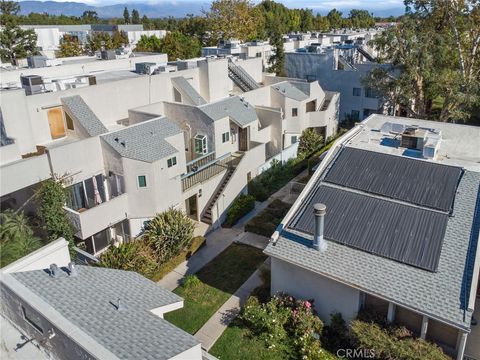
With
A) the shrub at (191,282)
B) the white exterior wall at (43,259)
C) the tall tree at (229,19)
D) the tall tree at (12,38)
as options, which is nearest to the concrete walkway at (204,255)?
the shrub at (191,282)

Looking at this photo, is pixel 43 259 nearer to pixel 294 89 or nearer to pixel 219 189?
pixel 219 189

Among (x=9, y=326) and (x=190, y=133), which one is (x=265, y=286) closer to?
(x=9, y=326)

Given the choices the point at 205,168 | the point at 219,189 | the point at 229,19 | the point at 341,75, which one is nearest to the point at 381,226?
the point at 219,189

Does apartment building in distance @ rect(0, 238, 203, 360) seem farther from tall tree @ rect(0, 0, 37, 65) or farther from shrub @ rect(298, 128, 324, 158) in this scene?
tall tree @ rect(0, 0, 37, 65)

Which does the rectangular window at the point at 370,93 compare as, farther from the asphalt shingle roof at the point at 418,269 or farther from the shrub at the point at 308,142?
the asphalt shingle roof at the point at 418,269

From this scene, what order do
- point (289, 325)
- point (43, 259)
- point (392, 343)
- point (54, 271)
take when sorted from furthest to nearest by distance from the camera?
point (289, 325), point (392, 343), point (43, 259), point (54, 271)
